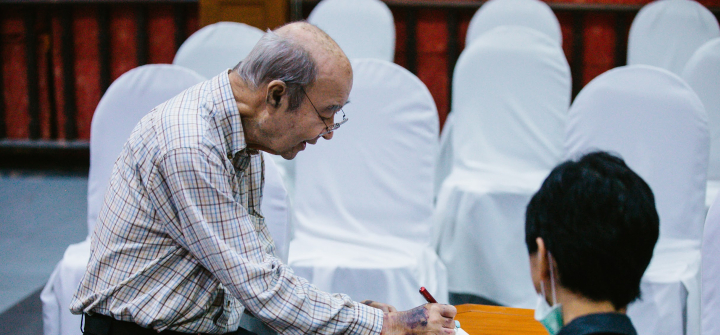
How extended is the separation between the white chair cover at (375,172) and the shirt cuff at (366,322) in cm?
98

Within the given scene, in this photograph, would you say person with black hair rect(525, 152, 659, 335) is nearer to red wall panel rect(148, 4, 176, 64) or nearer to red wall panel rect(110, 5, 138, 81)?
red wall panel rect(148, 4, 176, 64)

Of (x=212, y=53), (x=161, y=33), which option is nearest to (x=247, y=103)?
(x=212, y=53)

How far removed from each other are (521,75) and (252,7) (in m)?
1.89

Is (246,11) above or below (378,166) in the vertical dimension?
above

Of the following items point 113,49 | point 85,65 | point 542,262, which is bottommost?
point 85,65

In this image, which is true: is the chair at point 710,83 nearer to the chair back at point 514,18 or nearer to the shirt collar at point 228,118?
the chair back at point 514,18

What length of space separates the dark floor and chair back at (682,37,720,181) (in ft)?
9.29

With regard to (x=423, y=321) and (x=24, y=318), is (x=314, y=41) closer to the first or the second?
(x=423, y=321)

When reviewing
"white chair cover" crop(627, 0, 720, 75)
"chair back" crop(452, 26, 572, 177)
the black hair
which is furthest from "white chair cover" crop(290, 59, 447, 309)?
"white chair cover" crop(627, 0, 720, 75)

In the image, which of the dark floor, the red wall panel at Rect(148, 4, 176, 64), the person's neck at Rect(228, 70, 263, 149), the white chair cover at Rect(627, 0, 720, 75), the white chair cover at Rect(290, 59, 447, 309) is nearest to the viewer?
the person's neck at Rect(228, 70, 263, 149)

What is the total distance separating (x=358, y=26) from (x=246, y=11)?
0.75 m

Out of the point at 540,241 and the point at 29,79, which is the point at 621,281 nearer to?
the point at 540,241

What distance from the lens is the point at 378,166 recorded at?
2.33m

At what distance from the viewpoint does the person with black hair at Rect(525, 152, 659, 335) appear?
92 cm
